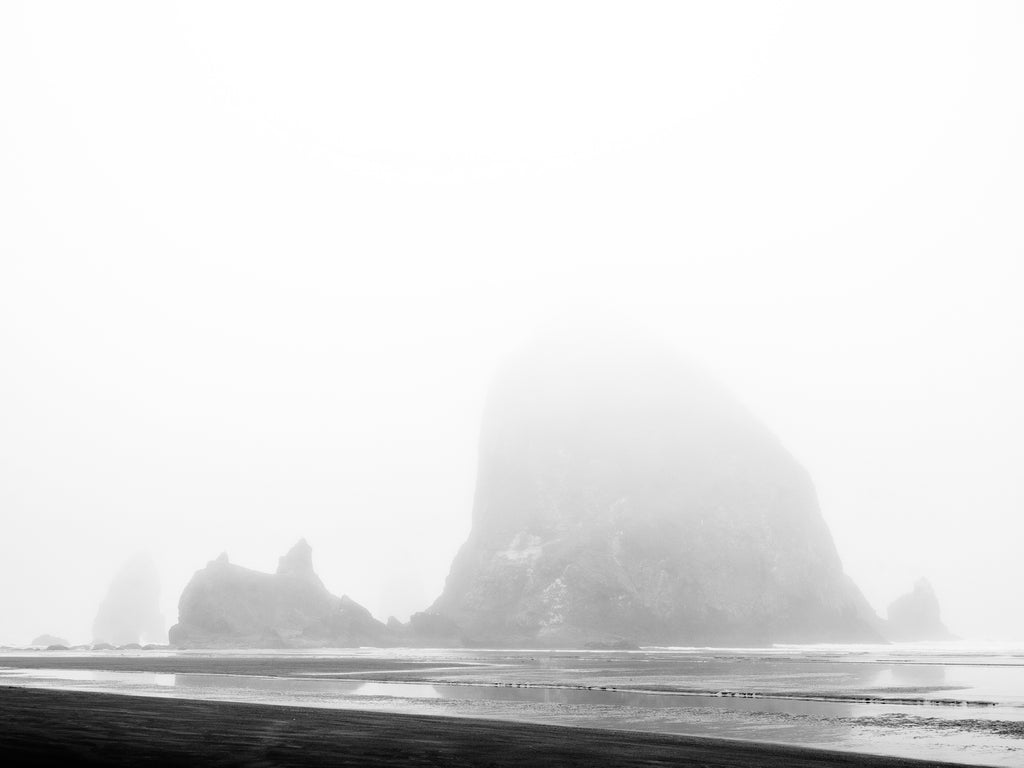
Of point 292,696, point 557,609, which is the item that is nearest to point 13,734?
point 292,696

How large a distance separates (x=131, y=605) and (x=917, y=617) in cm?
14449

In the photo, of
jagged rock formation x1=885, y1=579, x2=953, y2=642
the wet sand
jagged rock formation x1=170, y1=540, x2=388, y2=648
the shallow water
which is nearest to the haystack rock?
jagged rock formation x1=170, y1=540, x2=388, y2=648

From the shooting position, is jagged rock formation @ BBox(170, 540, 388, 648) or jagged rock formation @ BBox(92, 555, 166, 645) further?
jagged rock formation @ BBox(92, 555, 166, 645)

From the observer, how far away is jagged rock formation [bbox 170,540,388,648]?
3797 inches

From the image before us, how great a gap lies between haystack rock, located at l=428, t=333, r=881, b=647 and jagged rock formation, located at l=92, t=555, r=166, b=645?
91042mm

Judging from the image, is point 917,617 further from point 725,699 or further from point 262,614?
point 725,699

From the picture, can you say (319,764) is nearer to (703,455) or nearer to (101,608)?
(703,455)

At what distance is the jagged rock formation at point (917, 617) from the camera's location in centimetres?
12925

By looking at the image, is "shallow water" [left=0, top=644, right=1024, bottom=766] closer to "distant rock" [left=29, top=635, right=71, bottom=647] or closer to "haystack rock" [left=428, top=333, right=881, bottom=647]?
"haystack rock" [left=428, top=333, right=881, bottom=647]

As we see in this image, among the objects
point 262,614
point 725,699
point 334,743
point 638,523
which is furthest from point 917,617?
point 334,743

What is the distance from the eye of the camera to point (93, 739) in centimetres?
1176

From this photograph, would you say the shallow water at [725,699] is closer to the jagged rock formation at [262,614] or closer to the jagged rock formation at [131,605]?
the jagged rock formation at [262,614]

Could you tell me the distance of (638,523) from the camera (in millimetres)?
104438

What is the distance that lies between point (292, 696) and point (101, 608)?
17595 cm
